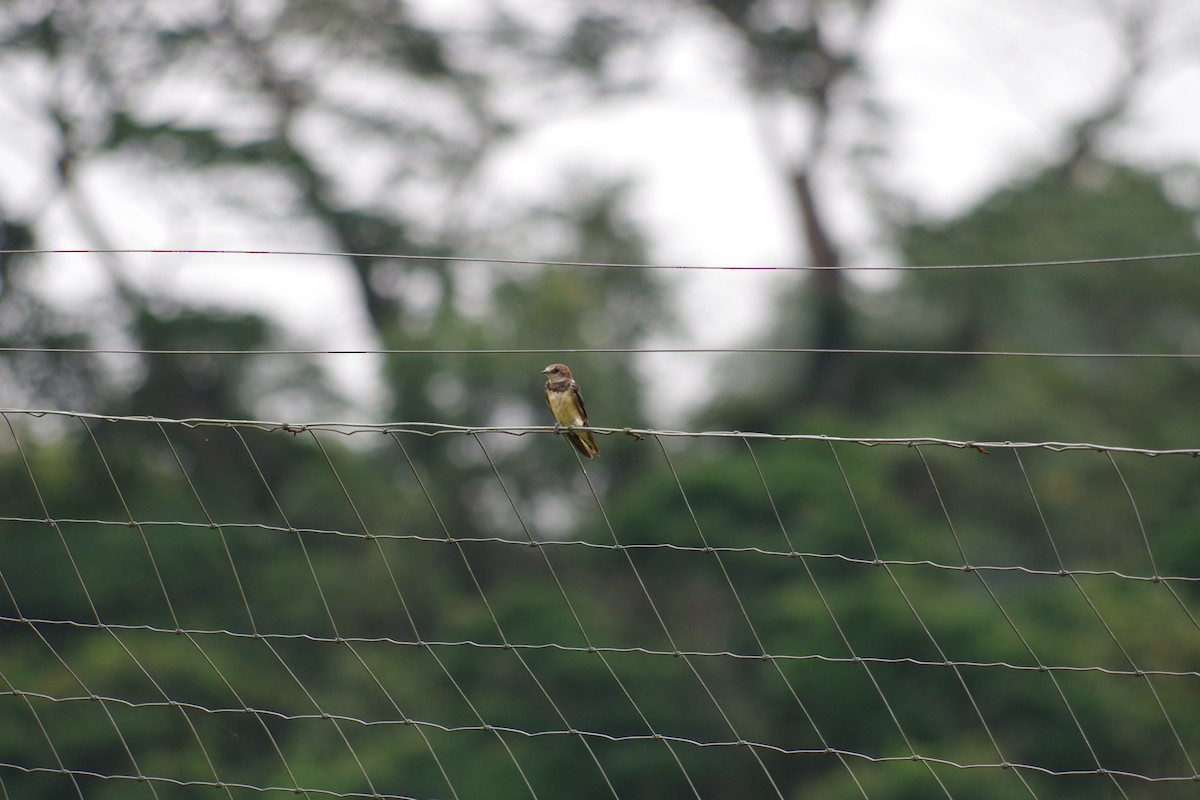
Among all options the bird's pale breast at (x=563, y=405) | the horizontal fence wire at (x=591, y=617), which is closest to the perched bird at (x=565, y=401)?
the bird's pale breast at (x=563, y=405)

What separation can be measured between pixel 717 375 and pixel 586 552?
8615 millimetres

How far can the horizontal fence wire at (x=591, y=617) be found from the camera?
19484mm

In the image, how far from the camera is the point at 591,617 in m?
22.5

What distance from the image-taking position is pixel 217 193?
26062 millimetres

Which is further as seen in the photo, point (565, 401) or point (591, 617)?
point (591, 617)

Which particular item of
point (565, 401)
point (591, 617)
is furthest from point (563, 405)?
point (591, 617)

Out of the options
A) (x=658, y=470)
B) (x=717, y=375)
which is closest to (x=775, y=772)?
(x=658, y=470)

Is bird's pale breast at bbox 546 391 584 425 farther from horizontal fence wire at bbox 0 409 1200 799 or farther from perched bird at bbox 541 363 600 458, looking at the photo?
horizontal fence wire at bbox 0 409 1200 799

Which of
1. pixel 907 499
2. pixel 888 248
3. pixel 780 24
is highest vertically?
A: pixel 780 24

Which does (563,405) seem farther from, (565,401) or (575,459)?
(575,459)

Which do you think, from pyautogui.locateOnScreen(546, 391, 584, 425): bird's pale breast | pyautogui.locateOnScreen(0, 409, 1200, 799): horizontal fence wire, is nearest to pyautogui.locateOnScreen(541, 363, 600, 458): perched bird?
pyautogui.locateOnScreen(546, 391, 584, 425): bird's pale breast

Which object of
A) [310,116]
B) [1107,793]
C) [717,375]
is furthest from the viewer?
[717,375]

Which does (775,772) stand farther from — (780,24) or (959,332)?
(780,24)

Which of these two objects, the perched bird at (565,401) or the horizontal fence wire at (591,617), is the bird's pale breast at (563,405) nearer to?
the perched bird at (565,401)
